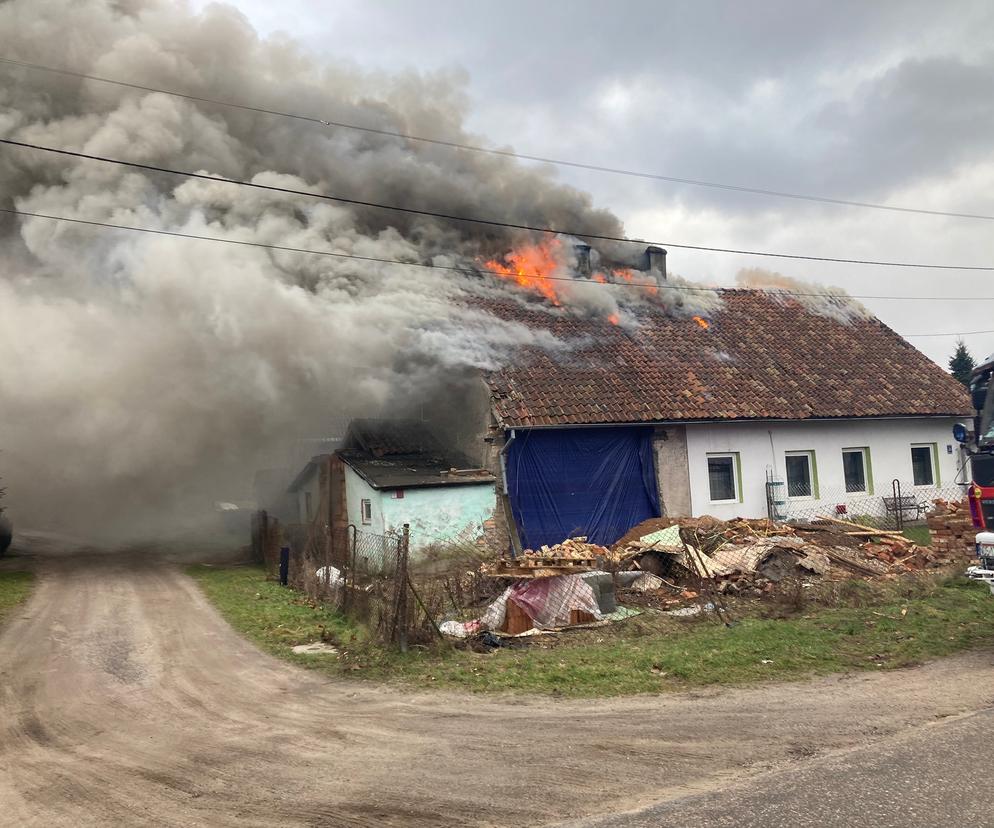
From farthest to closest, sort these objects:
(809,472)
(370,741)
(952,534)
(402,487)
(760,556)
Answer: (809,472), (402,487), (952,534), (760,556), (370,741)

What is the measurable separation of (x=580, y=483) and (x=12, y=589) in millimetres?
11070

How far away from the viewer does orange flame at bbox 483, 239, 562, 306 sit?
64.4 feet

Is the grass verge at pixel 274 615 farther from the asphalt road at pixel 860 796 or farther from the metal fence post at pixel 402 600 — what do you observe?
the asphalt road at pixel 860 796

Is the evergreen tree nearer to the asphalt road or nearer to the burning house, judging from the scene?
the burning house

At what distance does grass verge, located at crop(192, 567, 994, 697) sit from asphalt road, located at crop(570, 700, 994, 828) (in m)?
2.15

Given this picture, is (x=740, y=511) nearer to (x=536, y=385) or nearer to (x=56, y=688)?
(x=536, y=385)

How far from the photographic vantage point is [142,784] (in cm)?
486

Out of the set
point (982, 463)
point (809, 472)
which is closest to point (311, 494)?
point (809, 472)

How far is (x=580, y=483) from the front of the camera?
1612 cm

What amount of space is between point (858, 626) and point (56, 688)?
28.4 feet

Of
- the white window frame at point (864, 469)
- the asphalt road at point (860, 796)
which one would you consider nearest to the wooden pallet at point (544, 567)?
the asphalt road at point (860, 796)

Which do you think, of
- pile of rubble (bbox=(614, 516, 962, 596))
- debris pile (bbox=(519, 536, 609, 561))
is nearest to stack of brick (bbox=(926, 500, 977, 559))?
pile of rubble (bbox=(614, 516, 962, 596))

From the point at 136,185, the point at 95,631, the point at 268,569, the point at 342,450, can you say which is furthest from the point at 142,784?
the point at 136,185

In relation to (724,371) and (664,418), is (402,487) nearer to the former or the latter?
(664,418)
